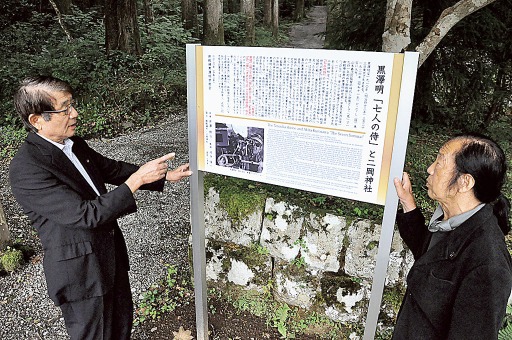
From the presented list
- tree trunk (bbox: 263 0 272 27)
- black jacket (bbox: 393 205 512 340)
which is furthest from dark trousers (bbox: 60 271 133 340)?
tree trunk (bbox: 263 0 272 27)

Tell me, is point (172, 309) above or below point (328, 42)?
below

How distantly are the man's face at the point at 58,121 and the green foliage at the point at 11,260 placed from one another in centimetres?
248

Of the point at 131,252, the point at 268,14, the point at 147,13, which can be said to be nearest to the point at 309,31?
the point at 268,14

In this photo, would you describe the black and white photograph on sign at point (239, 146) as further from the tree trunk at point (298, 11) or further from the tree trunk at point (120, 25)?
the tree trunk at point (298, 11)

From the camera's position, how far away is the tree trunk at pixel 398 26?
356cm

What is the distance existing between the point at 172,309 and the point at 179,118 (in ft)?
19.2

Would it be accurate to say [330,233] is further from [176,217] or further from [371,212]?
[176,217]

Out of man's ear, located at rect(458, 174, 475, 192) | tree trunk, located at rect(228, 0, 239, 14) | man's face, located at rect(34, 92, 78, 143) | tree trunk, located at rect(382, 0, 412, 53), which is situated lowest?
man's ear, located at rect(458, 174, 475, 192)

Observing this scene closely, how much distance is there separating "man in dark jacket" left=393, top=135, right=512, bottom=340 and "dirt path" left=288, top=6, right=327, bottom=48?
14.2 metres

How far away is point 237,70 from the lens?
7.91ft

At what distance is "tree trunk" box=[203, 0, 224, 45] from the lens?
432 inches

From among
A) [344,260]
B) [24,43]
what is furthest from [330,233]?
[24,43]

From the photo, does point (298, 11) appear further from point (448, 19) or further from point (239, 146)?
point (239, 146)

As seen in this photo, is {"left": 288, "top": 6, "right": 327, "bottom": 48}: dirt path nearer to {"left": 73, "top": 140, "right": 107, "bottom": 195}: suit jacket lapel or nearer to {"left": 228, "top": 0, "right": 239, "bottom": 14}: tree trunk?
{"left": 228, "top": 0, "right": 239, "bottom": 14}: tree trunk
